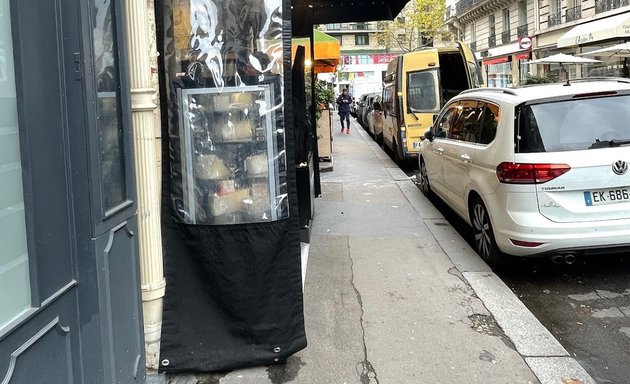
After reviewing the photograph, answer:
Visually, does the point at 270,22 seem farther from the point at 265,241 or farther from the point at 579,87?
the point at 579,87

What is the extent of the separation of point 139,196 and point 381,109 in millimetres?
14293

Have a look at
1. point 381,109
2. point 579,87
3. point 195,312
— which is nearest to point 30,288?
point 195,312

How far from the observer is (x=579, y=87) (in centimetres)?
→ 524

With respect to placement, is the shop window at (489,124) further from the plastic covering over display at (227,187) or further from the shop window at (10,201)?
the shop window at (10,201)

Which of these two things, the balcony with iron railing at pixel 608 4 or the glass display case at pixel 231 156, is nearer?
the glass display case at pixel 231 156

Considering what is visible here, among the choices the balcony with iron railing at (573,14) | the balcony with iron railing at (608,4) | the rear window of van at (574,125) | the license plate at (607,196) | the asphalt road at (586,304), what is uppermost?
the balcony with iron railing at (573,14)

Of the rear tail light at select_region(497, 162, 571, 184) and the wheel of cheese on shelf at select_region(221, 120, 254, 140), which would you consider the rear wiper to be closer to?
the rear tail light at select_region(497, 162, 571, 184)

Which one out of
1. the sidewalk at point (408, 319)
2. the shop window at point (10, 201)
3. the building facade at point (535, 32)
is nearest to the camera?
the shop window at point (10, 201)

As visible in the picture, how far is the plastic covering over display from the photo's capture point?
3211 mm

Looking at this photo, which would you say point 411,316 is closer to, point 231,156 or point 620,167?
point 231,156

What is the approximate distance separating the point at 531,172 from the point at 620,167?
0.72 m

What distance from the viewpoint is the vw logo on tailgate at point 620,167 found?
466 cm

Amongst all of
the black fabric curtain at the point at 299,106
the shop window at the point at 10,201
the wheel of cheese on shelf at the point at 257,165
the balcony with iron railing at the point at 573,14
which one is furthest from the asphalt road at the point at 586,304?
the balcony with iron railing at the point at 573,14

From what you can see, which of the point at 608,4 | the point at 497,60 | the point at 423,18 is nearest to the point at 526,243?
the point at 608,4
